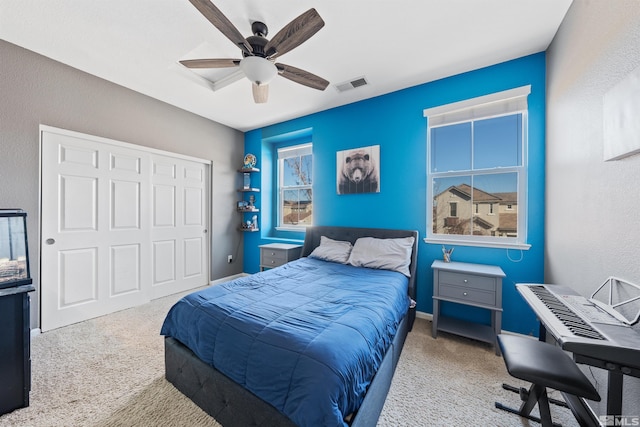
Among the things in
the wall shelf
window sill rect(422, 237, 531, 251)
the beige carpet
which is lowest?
the beige carpet

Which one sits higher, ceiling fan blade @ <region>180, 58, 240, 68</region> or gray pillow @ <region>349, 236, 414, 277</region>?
ceiling fan blade @ <region>180, 58, 240, 68</region>

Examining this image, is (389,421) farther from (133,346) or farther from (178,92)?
(178,92)

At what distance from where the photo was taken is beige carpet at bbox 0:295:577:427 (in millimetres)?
1485

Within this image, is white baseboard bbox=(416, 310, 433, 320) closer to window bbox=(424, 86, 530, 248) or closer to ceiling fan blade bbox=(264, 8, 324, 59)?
window bbox=(424, 86, 530, 248)

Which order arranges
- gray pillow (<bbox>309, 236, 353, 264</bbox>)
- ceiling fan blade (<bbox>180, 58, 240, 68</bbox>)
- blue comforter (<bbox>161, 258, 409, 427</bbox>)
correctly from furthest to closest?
gray pillow (<bbox>309, 236, 353, 264</bbox>) < ceiling fan blade (<bbox>180, 58, 240, 68</bbox>) < blue comforter (<bbox>161, 258, 409, 427</bbox>)

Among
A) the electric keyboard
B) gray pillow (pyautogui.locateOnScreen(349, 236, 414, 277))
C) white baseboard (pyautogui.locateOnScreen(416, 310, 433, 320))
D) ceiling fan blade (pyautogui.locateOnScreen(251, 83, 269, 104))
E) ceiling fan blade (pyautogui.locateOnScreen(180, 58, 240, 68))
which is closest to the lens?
the electric keyboard

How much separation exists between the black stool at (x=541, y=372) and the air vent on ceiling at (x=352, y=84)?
2.85 meters

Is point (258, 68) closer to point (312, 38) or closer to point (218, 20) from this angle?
point (218, 20)

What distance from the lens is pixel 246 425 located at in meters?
1.24

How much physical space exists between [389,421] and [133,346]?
2373mm

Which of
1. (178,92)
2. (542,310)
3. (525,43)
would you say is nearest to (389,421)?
(542,310)

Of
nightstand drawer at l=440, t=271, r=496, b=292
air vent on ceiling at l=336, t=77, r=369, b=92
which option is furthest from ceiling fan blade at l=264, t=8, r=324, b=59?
nightstand drawer at l=440, t=271, r=496, b=292

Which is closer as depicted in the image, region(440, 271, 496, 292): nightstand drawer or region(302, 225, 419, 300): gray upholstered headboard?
region(440, 271, 496, 292): nightstand drawer

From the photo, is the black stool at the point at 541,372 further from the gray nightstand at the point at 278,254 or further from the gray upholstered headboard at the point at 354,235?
the gray nightstand at the point at 278,254
